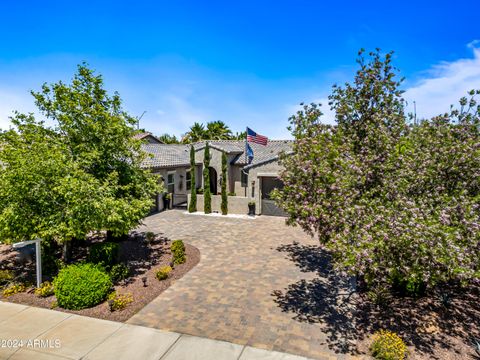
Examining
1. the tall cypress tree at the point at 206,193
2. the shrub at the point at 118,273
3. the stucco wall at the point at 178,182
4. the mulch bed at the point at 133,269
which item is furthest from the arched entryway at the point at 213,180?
the shrub at the point at 118,273

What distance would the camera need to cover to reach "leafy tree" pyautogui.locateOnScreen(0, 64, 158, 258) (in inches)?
390

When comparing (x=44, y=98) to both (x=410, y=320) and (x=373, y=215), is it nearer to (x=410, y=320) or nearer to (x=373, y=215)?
(x=373, y=215)

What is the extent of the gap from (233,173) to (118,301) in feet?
67.3

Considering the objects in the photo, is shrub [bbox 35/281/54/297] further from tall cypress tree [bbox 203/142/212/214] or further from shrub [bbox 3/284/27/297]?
tall cypress tree [bbox 203/142/212/214]

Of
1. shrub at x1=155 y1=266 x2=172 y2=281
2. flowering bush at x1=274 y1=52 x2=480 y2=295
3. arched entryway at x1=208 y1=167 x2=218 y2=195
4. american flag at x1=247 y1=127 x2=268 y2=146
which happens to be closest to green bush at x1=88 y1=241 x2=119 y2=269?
shrub at x1=155 y1=266 x2=172 y2=281

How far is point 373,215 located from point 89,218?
28.8ft

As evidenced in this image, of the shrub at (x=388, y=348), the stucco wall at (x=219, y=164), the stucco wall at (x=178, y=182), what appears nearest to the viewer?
the shrub at (x=388, y=348)

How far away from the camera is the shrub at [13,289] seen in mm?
10317

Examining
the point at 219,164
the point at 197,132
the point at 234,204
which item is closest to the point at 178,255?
the point at 234,204

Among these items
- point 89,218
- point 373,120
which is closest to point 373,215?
point 373,120

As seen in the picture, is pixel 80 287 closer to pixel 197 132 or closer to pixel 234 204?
pixel 234 204

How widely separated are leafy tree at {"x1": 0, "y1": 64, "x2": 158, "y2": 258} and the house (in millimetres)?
9289

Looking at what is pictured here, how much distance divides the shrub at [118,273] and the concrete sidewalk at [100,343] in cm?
249

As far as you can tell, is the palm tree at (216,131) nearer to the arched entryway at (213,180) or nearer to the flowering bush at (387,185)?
the arched entryway at (213,180)
